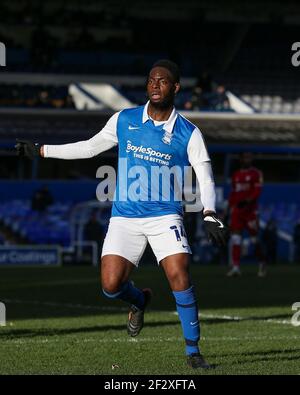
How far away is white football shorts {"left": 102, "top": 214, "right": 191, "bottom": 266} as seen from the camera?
9.92 metres

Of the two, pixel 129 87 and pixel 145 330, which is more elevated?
pixel 129 87

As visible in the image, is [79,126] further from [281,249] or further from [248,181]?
[248,181]

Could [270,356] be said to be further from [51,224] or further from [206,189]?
[51,224]

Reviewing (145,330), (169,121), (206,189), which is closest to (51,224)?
(145,330)

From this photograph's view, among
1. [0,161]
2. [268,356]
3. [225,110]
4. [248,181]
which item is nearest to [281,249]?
[225,110]

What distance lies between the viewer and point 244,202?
76.8 ft

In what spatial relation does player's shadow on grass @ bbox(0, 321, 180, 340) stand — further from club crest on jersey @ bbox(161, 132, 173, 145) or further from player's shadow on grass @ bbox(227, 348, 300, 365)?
club crest on jersey @ bbox(161, 132, 173, 145)

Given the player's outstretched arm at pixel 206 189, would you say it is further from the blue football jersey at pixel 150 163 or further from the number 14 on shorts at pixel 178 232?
the number 14 on shorts at pixel 178 232

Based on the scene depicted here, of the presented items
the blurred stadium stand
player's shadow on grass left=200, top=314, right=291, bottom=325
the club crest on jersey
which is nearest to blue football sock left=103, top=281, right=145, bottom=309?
the club crest on jersey

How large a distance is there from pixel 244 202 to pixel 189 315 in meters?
13.7

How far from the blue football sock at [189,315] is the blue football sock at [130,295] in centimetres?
65

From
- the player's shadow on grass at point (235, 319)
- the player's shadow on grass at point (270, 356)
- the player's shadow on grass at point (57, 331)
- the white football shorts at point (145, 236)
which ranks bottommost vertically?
the player's shadow on grass at point (235, 319)

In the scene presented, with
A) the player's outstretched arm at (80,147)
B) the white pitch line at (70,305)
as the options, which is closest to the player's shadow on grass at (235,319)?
the white pitch line at (70,305)

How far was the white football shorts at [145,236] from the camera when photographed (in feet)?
32.6
